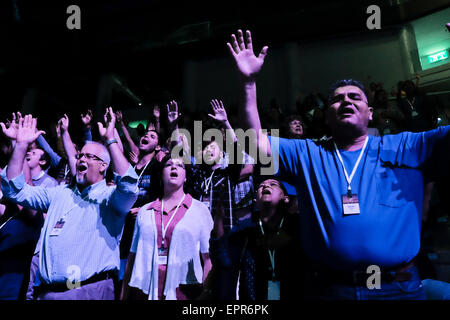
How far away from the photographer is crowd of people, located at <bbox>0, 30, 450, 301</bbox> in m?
1.19

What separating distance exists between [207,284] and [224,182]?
0.82 metres

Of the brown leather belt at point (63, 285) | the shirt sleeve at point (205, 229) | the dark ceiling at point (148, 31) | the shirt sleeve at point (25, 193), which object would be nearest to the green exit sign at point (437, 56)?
the dark ceiling at point (148, 31)

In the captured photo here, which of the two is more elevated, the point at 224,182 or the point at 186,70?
the point at 186,70

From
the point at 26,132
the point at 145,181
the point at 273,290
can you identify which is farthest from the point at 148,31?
the point at 273,290

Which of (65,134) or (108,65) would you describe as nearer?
(65,134)

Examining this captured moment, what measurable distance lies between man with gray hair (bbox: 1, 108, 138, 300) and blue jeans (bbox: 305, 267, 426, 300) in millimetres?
1245

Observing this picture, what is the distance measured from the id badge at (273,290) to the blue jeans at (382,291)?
71 centimetres

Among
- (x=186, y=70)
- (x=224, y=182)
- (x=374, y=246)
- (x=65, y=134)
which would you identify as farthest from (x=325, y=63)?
(x=374, y=246)

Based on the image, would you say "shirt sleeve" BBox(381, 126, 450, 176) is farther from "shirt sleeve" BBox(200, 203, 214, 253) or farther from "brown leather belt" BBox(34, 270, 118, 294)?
"brown leather belt" BBox(34, 270, 118, 294)

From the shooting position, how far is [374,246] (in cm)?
113

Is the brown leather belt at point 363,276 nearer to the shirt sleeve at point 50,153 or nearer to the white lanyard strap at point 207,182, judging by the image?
the white lanyard strap at point 207,182

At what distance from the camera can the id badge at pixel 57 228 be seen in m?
1.83

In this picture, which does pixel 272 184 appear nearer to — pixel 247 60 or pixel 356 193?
pixel 356 193

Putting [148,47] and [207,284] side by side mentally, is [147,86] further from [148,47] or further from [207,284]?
[207,284]
